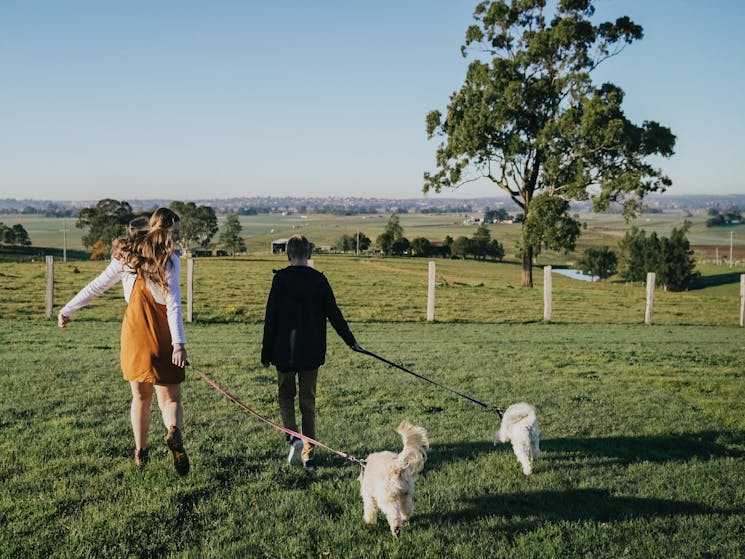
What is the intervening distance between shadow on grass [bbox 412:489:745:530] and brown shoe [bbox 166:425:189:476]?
2017 millimetres

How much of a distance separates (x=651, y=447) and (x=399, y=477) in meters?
3.76

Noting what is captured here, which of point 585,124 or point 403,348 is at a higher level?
point 585,124

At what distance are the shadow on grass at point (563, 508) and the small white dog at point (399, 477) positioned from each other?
459 millimetres

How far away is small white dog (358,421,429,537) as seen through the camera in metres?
4.14

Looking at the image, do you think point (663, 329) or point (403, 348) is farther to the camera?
point (663, 329)

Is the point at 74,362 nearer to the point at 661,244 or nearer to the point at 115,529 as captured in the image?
the point at 115,529

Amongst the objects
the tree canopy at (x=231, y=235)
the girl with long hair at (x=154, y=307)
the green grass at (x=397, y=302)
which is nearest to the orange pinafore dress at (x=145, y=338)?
the girl with long hair at (x=154, y=307)

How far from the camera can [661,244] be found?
264 ft

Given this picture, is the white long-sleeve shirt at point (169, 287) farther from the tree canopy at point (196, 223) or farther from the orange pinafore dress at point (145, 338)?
the tree canopy at point (196, 223)

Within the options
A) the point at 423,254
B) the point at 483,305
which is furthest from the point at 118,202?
the point at 483,305

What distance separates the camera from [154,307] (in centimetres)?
502

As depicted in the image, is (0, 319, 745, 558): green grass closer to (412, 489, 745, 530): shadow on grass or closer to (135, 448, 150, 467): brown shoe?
(412, 489, 745, 530): shadow on grass

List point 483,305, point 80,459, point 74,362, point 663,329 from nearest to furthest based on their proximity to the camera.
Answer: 1. point 80,459
2. point 74,362
3. point 663,329
4. point 483,305

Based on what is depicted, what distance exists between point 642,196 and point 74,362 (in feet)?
92.9
